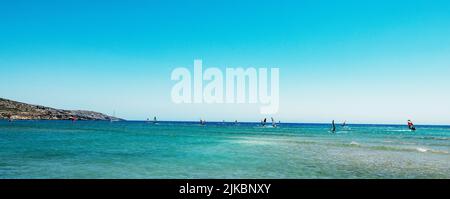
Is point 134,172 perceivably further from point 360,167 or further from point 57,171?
point 360,167

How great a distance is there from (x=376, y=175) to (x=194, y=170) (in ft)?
33.7
